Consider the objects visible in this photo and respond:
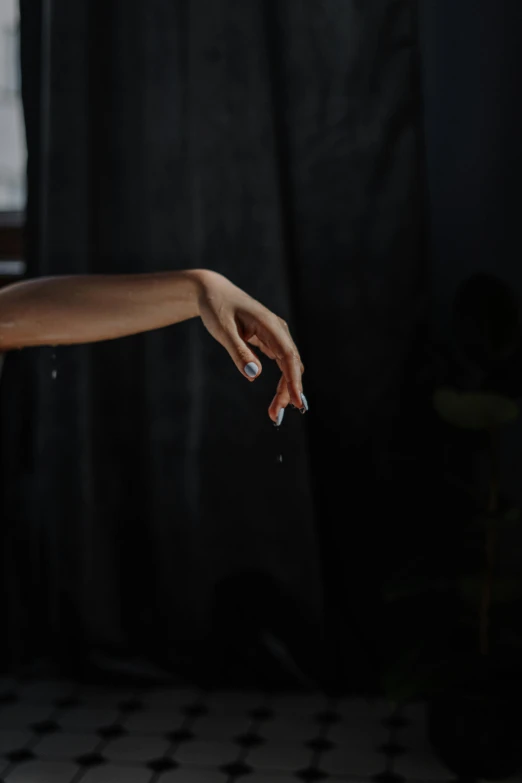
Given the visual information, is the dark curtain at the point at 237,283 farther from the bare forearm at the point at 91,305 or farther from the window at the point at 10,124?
the bare forearm at the point at 91,305

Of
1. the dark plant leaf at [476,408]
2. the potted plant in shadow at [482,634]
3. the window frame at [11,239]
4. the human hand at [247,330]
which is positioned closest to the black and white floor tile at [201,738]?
the potted plant in shadow at [482,634]

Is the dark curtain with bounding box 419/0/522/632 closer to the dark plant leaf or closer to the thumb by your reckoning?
the dark plant leaf

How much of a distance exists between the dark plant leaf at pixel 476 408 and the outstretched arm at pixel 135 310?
110 cm

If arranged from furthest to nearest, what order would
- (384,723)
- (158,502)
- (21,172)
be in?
1. (21,172)
2. (158,502)
3. (384,723)

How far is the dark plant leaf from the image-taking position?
2158mm

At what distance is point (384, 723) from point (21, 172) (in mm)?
1884

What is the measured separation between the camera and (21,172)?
3.06m

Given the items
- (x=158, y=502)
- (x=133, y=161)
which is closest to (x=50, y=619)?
(x=158, y=502)

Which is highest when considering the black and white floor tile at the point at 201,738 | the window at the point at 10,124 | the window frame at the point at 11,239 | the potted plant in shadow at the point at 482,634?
the window at the point at 10,124

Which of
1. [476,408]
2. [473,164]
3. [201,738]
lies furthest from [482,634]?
[473,164]

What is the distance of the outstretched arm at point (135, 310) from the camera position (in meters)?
1.12

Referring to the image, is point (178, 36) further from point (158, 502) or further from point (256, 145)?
point (158, 502)

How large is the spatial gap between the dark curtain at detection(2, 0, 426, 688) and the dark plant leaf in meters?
0.39

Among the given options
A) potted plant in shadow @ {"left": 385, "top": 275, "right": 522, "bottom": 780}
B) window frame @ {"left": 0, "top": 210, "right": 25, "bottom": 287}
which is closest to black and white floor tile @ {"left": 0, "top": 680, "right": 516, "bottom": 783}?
potted plant in shadow @ {"left": 385, "top": 275, "right": 522, "bottom": 780}
